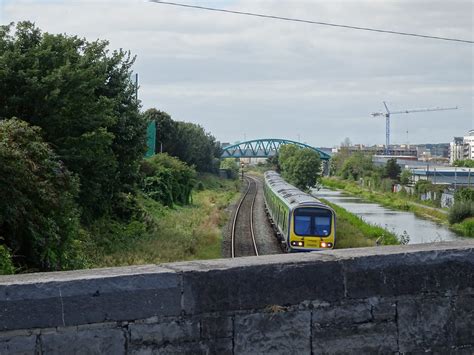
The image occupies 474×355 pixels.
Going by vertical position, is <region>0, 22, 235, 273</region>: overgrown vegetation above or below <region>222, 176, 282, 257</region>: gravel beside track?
above

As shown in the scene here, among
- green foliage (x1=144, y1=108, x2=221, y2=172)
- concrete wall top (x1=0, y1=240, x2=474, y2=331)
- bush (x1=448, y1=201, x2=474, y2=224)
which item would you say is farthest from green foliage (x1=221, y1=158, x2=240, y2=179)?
concrete wall top (x1=0, y1=240, x2=474, y2=331)

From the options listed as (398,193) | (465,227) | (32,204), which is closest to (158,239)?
(32,204)

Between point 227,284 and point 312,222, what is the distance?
21502 millimetres

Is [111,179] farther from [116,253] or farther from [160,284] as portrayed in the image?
[160,284]

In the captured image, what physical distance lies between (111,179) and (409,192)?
203 feet

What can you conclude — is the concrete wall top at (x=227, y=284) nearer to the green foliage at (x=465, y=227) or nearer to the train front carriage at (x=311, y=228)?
the train front carriage at (x=311, y=228)

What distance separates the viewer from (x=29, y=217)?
39.7 feet

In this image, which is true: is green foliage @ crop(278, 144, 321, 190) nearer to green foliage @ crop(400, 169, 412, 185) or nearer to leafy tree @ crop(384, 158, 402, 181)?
green foliage @ crop(400, 169, 412, 185)

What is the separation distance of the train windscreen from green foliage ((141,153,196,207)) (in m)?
14.8

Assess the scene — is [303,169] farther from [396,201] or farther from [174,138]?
Result: [396,201]

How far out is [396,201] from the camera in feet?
239

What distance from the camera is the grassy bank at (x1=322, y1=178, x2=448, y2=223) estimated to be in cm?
5946

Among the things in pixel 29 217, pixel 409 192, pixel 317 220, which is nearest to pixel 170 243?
pixel 317 220

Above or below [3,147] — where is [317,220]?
below
